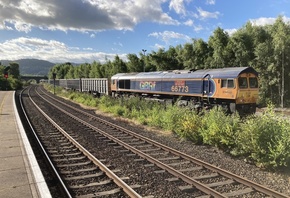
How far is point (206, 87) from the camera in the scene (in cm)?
2005

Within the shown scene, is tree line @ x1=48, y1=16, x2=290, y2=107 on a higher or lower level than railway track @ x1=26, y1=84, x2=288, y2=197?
higher

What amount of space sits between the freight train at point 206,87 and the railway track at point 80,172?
10.1 metres

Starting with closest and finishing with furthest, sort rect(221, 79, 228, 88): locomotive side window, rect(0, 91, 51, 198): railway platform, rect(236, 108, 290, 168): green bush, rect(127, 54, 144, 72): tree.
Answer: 1. rect(0, 91, 51, 198): railway platform
2. rect(236, 108, 290, 168): green bush
3. rect(221, 79, 228, 88): locomotive side window
4. rect(127, 54, 144, 72): tree

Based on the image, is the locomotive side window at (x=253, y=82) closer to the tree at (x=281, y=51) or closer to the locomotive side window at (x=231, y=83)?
the locomotive side window at (x=231, y=83)

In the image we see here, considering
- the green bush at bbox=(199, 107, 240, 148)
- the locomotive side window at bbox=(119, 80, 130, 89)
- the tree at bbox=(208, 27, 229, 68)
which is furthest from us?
the tree at bbox=(208, 27, 229, 68)

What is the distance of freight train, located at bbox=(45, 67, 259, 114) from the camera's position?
1825 centimetres

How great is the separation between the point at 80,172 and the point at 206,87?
42.6 feet

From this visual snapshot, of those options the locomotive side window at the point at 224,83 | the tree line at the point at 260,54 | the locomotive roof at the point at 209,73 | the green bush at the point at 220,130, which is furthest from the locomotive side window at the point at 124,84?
the green bush at the point at 220,130

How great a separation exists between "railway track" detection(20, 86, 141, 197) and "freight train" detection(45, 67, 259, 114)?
1009 cm

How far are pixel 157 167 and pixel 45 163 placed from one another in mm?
3663

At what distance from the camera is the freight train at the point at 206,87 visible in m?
18.2

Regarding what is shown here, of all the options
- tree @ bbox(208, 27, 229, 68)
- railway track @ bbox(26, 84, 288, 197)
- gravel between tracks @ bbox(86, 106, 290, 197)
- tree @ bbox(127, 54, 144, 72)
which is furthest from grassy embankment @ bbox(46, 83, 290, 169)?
tree @ bbox(127, 54, 144, 72)

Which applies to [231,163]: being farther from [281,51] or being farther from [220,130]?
[281,51]

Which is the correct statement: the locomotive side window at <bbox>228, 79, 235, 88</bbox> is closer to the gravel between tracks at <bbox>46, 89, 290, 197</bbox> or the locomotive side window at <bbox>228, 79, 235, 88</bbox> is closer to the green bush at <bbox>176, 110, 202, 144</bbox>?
the green bush at <bbox>176, 110, 202, 144</bbox>
